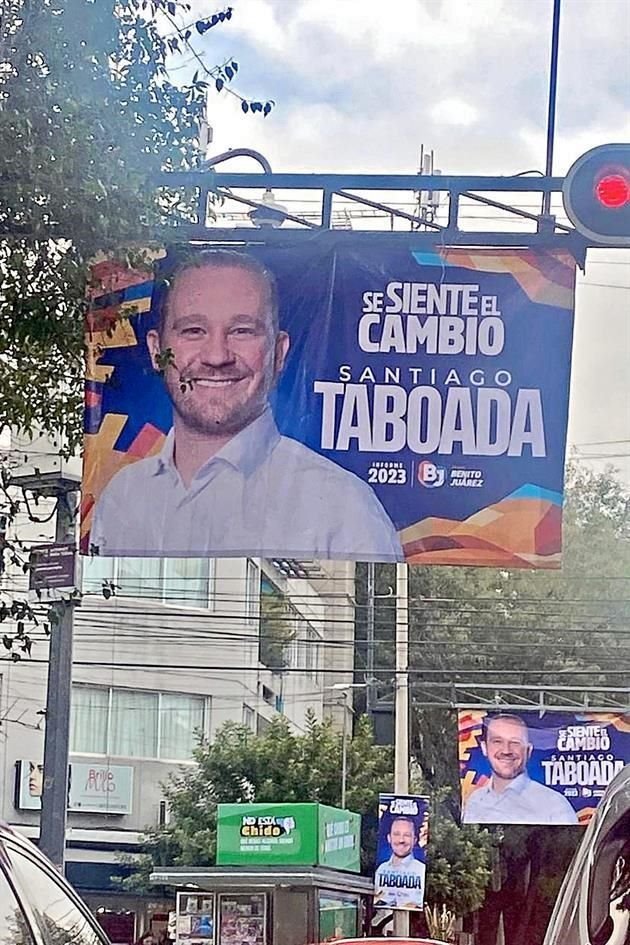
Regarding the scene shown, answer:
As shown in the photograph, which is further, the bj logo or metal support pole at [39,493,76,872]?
metal support pole at [39,493,76,872]

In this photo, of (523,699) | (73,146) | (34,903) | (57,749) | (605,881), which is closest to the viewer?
(605,881)

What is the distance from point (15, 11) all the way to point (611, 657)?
21662mm

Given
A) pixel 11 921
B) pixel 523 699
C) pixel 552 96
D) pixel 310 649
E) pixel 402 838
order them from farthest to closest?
pixel 310 649
pixel 523 699
pixel 402 838
pixel 552 96
pixel 11 921

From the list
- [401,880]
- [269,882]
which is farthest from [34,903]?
[269,882]

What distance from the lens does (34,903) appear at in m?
4.02

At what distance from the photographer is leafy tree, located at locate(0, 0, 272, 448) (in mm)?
4801

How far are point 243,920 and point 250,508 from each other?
40.8 ft

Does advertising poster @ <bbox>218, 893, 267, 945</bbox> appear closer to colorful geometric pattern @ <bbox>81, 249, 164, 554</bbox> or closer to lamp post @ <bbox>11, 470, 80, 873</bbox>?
lamp post @ <bbox>11, 470, 80, 873</bbox>

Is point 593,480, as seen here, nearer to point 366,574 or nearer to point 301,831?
point 301,831

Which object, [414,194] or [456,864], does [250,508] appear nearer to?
[414,194]

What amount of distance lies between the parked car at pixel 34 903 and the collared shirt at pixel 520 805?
15.8m

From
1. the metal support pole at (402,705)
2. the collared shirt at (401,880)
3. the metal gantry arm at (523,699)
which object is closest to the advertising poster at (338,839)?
the metal support pole at (402,705)

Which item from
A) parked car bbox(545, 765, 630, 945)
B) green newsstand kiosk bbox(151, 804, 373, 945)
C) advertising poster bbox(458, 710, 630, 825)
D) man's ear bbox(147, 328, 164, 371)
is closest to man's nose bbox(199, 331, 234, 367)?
man's ear bbox(147, 328, 164, 371)

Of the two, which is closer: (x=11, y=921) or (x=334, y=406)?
(x=11, y=921)
